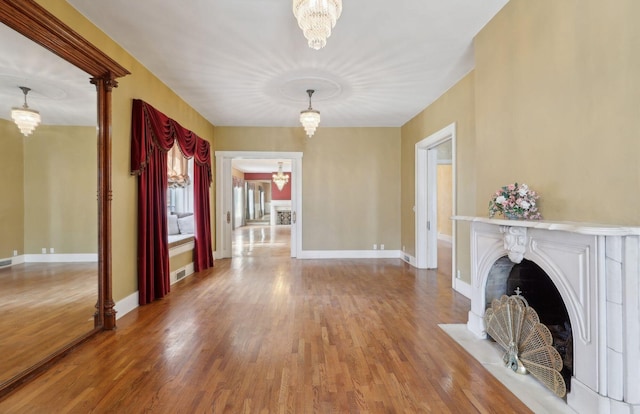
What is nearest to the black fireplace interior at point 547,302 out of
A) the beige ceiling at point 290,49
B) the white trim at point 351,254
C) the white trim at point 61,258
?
the beige ceiling at point 290,49

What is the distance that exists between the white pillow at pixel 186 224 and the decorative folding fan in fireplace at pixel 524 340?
4.92 m

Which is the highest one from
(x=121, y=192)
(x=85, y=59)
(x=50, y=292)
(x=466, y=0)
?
(x=466, y=0)

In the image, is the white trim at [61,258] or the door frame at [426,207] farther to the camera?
the door frame at [426,207]

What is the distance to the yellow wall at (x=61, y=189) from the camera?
253 cm

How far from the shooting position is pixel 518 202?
233 cm

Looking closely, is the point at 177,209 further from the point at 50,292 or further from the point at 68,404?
the point at 68,404

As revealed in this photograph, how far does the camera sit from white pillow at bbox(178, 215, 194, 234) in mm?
5625

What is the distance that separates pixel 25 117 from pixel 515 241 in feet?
12.5

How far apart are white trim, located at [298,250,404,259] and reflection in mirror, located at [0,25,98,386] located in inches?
178

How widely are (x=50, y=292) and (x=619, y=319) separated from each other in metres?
4.19

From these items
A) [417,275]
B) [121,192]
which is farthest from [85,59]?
[417,275]

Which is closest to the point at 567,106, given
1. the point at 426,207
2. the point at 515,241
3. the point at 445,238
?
the point at 515,241

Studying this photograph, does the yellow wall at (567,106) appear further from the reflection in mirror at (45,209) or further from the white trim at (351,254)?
the white trim at (351,254)

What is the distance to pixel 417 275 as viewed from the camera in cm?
548
